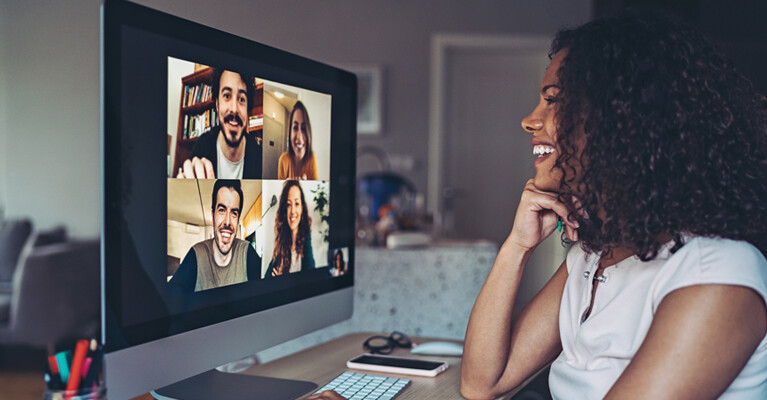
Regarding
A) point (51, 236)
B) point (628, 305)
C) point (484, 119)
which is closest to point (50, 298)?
point (51, 236)

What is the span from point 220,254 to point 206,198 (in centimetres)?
8

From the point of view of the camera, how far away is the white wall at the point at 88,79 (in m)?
4.35

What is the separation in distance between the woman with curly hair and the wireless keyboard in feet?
0.40

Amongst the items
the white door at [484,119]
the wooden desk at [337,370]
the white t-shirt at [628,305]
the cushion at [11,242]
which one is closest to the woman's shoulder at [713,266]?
the white t-shirt at [628,305]

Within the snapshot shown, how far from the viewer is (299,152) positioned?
1.03 m

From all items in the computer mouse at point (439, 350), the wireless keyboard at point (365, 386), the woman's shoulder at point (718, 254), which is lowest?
the computer mouse at point (439, 350)

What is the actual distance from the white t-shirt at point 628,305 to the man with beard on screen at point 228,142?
1.76 ft

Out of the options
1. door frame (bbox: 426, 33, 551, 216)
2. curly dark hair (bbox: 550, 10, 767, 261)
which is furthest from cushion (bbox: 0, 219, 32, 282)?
curly dark hair (bbox: 550, 10, 767, 261)

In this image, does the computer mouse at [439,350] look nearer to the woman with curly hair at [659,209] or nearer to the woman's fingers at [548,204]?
the woman with curly hair at [659,209]

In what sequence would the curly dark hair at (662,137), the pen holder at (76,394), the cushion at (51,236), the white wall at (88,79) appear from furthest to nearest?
the white wall at (88,79) < the cushion at (51,236) < the curly dark hair at (662,137) < the pen holder at (76,394)

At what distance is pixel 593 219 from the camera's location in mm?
952

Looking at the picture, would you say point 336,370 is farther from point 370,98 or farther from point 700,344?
point 370,98

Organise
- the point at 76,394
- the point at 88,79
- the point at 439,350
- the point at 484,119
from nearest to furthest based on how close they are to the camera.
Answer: the point at 76,394 < the point at 439,350 < the point at 88,79 < the point at 484,119

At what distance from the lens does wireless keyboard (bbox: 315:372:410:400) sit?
0.94 m
